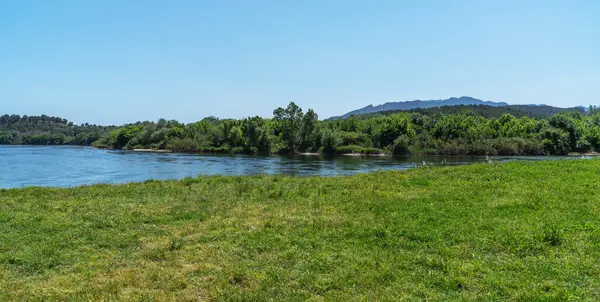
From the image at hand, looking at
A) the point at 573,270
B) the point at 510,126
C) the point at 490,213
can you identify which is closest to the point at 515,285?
the point at 573,270

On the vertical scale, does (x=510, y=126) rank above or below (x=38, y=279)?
above

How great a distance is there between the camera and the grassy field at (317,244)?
18.4 ft

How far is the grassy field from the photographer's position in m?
5.60

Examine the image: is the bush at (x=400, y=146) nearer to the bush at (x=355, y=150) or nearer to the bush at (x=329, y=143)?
the bush at (x=355, y=150)

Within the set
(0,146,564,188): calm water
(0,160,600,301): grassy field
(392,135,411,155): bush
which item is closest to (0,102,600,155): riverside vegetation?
(392,135,411,155): bush

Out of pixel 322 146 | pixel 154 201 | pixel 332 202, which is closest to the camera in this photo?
pixel 332 202

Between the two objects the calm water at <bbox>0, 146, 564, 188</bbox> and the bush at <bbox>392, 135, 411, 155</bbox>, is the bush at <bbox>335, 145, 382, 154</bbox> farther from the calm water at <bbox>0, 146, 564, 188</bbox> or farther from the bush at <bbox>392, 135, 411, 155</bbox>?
the calm water at <bbox>0, 146, 564, 188</bbox>

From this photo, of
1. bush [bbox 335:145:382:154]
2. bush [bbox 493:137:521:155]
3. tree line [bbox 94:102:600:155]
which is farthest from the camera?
bush [bbox 335:145:382:154]

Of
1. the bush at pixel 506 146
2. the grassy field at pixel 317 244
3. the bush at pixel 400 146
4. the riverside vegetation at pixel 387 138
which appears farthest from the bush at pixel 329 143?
the grassy field at pixel 317 244

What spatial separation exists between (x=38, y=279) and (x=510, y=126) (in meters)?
115

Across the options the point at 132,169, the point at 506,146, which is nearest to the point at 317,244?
the point at 132,169

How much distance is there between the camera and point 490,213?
9.16m

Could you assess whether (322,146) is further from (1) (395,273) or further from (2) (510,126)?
(1) (395,273)

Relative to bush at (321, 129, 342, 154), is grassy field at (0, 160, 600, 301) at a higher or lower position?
lower
